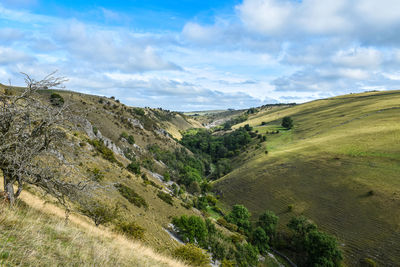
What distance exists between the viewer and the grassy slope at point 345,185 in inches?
1704

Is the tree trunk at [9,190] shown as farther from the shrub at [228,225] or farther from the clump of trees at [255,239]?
the shrub at [228,225]

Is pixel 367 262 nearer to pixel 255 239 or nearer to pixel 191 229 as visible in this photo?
pixel 255 239

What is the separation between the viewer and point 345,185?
5709cm

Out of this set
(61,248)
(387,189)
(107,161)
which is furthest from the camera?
(387,189)

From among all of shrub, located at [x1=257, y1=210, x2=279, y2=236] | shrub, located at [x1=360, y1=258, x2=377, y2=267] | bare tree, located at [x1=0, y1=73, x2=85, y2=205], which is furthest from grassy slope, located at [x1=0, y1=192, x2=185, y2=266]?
shrub, located at [x1=257, y1=210, x2=279, y2=236]

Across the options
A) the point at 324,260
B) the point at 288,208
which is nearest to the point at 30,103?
the point at 324,260

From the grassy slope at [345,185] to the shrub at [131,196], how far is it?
128 feet

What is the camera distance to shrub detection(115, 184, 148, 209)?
34.9m

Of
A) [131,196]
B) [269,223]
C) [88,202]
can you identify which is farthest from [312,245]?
[88,202]

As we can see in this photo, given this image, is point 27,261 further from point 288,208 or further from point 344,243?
point 288,208

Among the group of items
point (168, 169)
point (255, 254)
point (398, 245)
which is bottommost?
point (255, 254)

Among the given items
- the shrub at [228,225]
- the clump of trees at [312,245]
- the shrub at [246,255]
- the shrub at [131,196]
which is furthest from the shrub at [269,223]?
the shrub at [131,196]

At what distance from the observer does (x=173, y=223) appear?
3681 centimetres

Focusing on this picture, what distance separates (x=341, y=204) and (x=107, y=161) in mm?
57983
